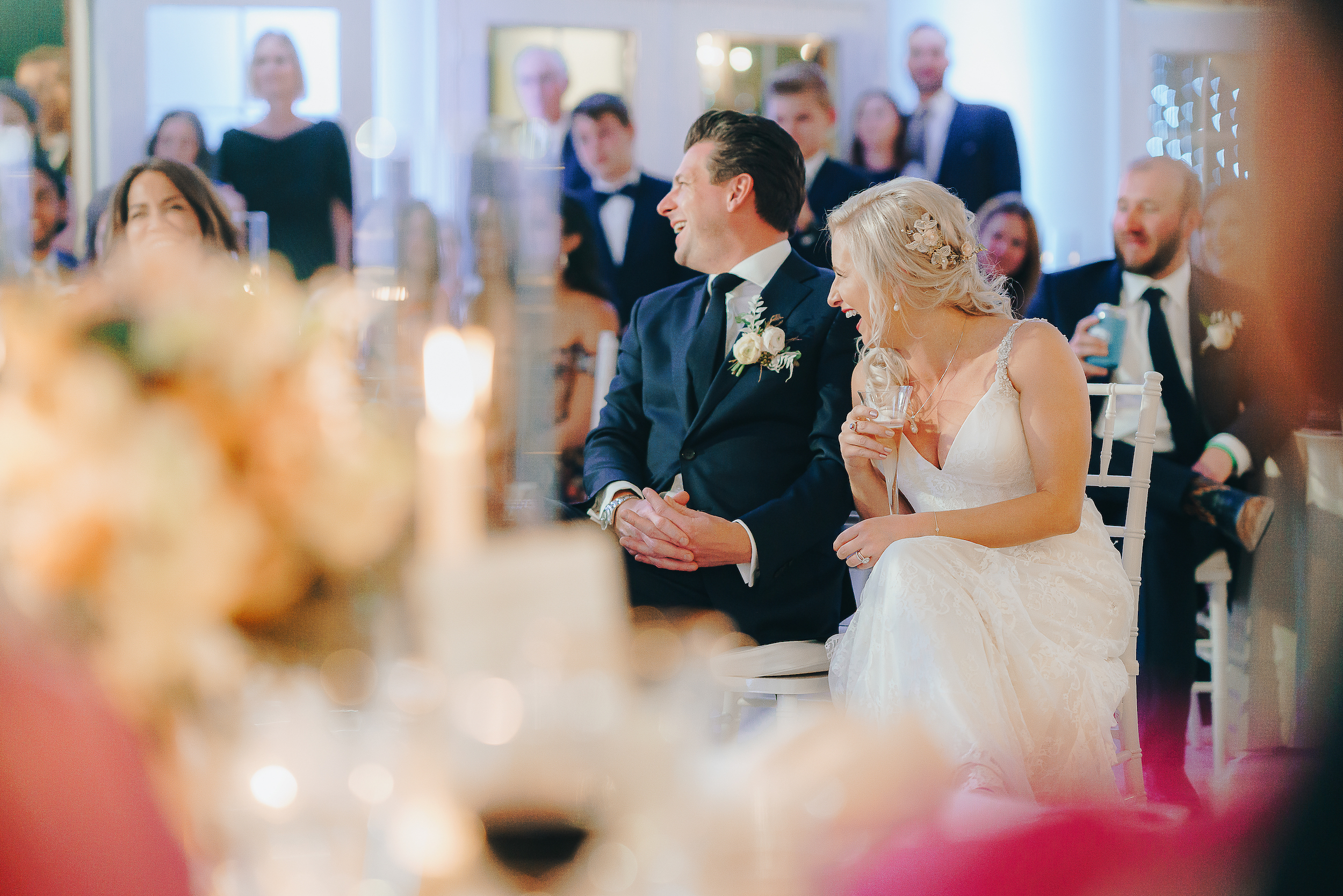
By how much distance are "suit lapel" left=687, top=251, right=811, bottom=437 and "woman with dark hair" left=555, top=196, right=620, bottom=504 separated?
136cm

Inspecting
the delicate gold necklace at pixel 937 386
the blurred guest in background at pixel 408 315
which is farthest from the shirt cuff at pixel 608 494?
the blurred guest in background at pixel 408 315

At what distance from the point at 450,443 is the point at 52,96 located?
561 centimetres

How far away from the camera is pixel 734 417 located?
7.52 feet

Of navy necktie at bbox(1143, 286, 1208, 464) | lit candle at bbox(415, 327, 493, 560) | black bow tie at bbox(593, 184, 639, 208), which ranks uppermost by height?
black bow tie at bbox(593, 184, 639, 208)

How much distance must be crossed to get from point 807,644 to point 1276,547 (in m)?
1.61

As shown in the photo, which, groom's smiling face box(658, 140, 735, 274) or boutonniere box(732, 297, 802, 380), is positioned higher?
groom's smiling face box(658, 140, 735, 274)

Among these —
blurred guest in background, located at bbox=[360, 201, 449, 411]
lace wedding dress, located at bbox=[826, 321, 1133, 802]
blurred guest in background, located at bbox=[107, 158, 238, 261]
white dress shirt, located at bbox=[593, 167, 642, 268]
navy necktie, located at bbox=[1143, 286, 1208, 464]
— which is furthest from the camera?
white dress shirt, located at bbox=[593, 167, 642, 268]

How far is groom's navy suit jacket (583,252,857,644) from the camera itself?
2205 millimetres

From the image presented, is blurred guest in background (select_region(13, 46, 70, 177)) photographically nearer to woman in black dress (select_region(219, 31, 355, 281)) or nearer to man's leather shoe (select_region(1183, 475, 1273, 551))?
woman in black dress (select_region(219, 31, 355, 281))

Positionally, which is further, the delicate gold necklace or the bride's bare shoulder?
the delicate gold necklace

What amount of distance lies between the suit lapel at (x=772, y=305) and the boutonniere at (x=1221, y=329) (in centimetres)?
159

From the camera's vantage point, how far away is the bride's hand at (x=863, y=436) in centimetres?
199

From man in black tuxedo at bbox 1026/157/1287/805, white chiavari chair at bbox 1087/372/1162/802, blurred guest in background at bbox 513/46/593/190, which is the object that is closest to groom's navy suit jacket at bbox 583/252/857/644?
white chiavari chair at bbox 1087/372/1162/802

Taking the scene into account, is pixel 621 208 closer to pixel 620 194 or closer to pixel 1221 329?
pixel 620 194
